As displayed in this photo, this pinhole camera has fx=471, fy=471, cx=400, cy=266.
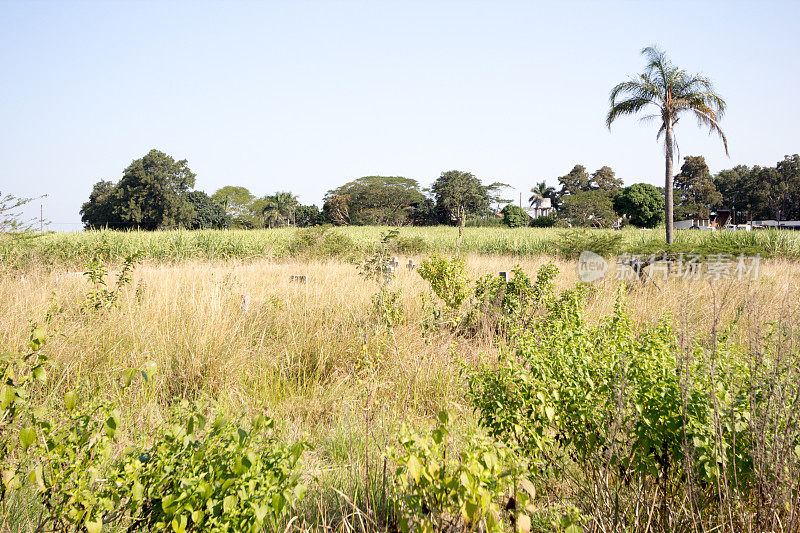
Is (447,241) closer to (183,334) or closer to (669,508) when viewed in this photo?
(183,334)

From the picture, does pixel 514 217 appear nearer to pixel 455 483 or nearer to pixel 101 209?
pixel 101 209

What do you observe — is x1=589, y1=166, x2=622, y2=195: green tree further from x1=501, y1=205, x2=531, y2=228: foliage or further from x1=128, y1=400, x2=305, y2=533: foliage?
x1=128, y1=400, x2=305, y2=533: foliage

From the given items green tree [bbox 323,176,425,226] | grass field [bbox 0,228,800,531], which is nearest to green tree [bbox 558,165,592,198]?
green tree [bbox 323,176,425,226]

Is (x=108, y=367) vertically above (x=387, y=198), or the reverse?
(x=387, y=198)

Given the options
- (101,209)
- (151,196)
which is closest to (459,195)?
(151,196)

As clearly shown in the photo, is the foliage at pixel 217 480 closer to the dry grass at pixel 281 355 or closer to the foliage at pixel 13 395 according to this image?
the foliage at pixel 13 395

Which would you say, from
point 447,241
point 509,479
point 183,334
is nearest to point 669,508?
point 509,479

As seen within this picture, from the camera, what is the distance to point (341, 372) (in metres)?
4.46

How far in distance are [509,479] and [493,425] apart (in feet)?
2.26

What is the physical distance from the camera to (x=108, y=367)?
3904mm

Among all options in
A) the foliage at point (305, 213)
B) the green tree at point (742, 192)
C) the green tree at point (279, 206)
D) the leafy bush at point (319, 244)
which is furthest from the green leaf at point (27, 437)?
the green tree at point (742, 192)

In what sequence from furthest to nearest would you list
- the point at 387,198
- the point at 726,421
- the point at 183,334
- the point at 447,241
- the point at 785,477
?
1. the point at 387,198
2. the point at 447,241
3. the point at 183,334
4. the point at 726,421
5. the point at 785,477

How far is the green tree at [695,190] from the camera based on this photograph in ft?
185

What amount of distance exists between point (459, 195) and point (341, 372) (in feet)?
189
